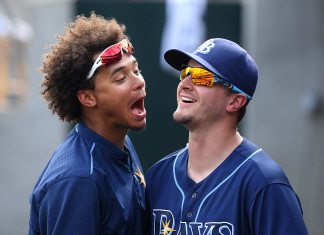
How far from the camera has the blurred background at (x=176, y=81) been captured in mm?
11102

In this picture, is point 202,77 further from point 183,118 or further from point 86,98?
point 86,98

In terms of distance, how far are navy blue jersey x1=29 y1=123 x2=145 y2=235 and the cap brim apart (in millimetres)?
642

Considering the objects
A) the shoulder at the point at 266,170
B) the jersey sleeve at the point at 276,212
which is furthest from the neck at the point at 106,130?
the jersey sleeve at the point at 276,212

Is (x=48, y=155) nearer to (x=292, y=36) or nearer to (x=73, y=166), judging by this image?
(x=292, y=36)

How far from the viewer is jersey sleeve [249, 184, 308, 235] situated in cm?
428

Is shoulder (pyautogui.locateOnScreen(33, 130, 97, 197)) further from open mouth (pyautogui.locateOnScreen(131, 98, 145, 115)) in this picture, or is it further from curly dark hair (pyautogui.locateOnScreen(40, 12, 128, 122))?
open mouth (pyautogui.locateOnScreen(131, 98, 145, 115))

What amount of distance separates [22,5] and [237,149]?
885 centimetres

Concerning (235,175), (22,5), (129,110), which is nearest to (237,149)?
(235,175)

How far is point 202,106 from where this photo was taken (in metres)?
4.73

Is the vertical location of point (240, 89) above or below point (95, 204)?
above

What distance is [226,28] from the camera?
38.0 ft

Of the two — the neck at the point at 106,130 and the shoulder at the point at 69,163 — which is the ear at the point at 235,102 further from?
the shoulder at the point at 69,163

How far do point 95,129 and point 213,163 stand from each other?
78 centimetres

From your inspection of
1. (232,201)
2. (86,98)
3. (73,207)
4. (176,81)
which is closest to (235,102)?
(232,201)
